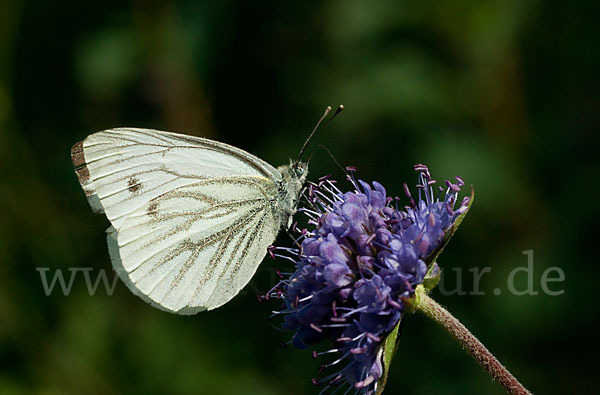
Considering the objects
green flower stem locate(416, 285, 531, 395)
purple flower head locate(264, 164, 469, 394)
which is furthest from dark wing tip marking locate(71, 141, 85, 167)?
green flower stem locate(416, 285, 531, 395)

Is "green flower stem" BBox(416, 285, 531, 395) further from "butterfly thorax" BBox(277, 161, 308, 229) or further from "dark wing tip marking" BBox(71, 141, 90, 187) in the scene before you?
"dark wing tip marking" BBox(71, 141, 90, 187)

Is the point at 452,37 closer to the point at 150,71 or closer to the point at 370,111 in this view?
the point at 370,111

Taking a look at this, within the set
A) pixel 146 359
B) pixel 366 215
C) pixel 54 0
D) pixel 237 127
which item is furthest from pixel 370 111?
pixel 54 0

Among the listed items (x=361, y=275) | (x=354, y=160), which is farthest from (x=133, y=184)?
(x=354, y=160)

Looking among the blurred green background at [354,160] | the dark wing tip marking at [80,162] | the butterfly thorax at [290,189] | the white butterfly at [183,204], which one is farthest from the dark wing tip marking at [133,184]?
the blurred green background at [354,160]

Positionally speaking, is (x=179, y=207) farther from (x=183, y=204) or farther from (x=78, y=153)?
(x=78, y=153)

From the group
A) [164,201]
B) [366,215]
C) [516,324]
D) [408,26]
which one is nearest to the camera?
[366,215]
